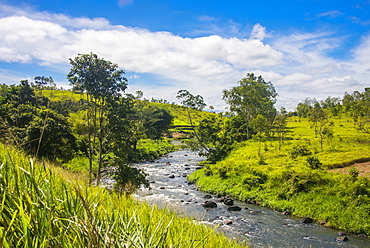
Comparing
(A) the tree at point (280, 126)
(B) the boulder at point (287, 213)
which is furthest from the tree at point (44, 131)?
(A) the tree at point (280, 126)

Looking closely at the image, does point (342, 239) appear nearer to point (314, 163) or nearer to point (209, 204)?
point (209, 204)

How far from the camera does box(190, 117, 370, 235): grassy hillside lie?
16578 mm

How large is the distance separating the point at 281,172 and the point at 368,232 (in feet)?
30.0

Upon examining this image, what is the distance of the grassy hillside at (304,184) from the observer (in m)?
16.6

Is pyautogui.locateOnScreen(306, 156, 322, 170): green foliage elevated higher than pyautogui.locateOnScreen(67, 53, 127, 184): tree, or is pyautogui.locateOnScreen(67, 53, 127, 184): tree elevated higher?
pyautogui.locateOnScreen(67, 53, 127, 184): tree

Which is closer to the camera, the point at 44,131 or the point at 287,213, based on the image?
the point at 287,213

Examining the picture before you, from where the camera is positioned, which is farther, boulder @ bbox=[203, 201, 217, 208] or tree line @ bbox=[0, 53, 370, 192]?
boulder @ bbox=[203, 201, 217, 208]

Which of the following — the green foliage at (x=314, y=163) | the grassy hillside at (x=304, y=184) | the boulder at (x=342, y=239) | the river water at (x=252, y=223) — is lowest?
the river water at (x=252, y=223)

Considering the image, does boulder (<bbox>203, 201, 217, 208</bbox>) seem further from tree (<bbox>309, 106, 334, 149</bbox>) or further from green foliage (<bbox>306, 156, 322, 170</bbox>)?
tree (<bbox>309, 106, 334, 149</bbox>)

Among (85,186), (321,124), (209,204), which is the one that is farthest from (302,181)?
(321,124)

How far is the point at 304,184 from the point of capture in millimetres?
20375

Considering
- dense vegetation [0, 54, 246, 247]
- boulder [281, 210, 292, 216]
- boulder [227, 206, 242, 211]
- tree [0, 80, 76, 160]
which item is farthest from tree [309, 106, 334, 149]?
tree [0, 80, 76, 160]

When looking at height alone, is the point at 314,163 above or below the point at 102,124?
below

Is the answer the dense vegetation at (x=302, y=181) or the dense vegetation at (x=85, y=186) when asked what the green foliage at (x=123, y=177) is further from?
the dense vegetation at (x=302, y=181)
